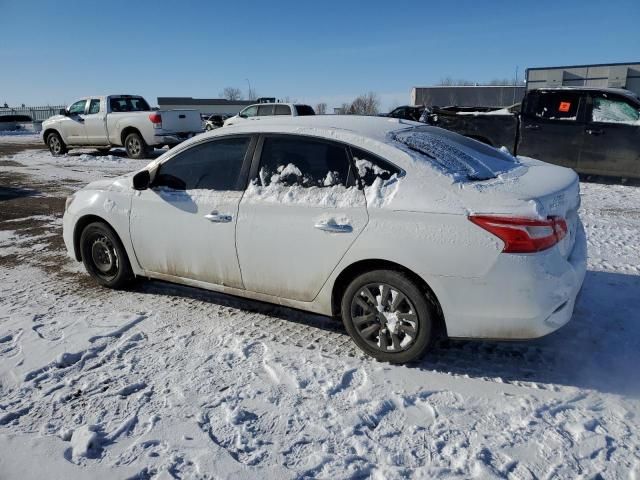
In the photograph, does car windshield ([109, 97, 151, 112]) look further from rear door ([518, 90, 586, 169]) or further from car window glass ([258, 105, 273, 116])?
rear door ([518, 90, 586, 169])

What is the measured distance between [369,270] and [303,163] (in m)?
0.94

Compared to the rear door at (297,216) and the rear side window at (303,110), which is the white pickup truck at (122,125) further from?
the rear door at (297,216)

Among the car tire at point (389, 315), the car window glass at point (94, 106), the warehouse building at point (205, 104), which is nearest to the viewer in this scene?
the car tire at point (389, 315)

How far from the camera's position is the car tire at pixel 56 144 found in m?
16.4

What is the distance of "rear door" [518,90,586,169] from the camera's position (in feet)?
30.6

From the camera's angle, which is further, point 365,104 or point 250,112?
point 365,104

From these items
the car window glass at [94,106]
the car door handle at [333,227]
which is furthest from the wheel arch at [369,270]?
the car window glass at [94,106]

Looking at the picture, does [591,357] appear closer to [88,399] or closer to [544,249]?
[544,249]

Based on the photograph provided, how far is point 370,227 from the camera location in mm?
3166

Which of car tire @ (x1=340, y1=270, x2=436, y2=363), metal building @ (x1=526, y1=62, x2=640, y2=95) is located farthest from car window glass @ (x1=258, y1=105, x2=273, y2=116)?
metal building @ (x1=526, y1=62, x2=640, y2=95)

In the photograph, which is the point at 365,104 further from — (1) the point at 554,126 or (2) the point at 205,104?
(1) the point at 554,126

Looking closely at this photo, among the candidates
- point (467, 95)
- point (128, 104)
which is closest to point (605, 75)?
point (467, 95)

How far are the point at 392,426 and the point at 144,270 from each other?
108 inches

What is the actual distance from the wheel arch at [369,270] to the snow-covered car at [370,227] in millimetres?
10
